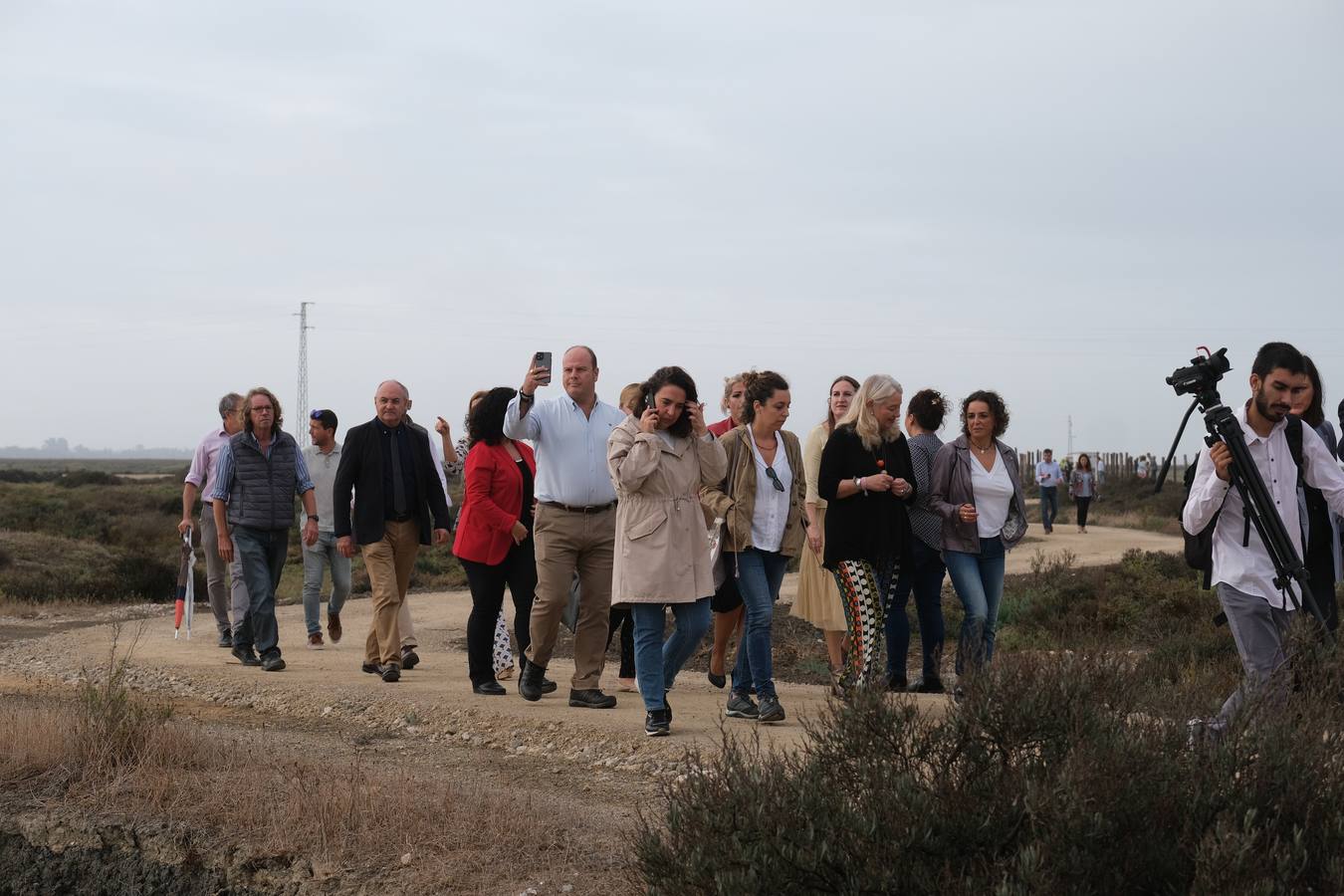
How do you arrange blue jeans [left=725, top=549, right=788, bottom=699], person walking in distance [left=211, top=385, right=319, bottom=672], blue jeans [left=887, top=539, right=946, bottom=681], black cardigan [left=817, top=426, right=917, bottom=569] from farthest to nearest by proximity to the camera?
1. person walking in distance [left=211, top=385, right=319, bottom=672]
2. blue jeans [left=887, top=539, right=946, bottom=681]
3. black cardigan [left=817, top=426, right=917, bottom=569]
4. blue jeans [left=725, top=549, right=788, bottom=699]

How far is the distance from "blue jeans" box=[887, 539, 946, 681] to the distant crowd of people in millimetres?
18

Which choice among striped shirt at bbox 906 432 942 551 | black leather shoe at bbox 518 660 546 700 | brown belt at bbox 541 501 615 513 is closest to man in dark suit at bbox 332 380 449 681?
black leather shoe at bbox 518 660 546 700

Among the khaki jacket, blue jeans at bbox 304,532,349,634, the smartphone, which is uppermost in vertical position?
the smartphone

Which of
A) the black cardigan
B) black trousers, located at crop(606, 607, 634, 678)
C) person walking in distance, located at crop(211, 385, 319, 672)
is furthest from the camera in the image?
person walking in distance, located at crop(211, 385, 319, 672)

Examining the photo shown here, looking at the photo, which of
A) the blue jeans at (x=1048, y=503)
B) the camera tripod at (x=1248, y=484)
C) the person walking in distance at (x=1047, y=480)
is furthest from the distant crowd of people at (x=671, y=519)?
the blue jeans at (x=1048, y=503)

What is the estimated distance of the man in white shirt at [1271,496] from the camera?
243 inches

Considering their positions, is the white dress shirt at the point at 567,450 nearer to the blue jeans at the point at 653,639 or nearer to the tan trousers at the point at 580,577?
the tan trousers at the point at 580,577

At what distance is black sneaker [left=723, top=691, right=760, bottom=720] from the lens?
891 cm

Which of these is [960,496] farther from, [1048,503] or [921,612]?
[1048,503]

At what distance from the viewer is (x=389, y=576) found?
1109cm

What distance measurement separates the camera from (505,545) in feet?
33.0

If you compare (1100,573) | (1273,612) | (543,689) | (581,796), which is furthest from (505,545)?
(1100,573)

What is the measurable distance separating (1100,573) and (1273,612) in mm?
14313

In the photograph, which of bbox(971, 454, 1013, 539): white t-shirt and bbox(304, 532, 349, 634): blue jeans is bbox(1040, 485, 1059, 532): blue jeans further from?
bbox(971, 454, 1013, 539): white t-shirt
